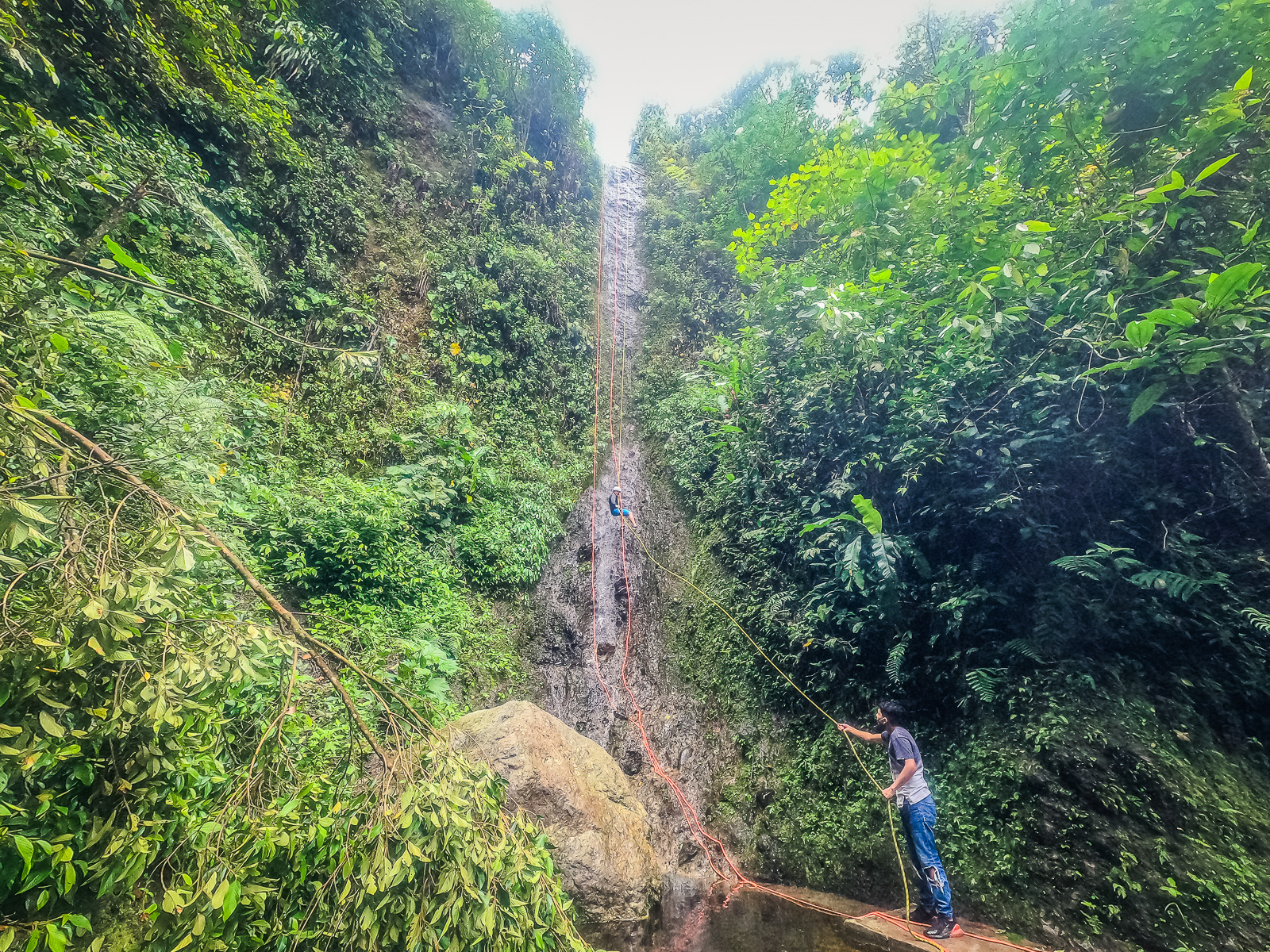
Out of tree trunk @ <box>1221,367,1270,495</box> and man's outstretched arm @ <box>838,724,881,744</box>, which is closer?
tree trunk @ <box>1221,367,1270,495</box>

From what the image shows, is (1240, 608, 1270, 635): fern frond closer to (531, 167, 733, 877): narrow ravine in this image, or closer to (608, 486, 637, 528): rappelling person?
(531, 167, 733, 877): narrow ravine

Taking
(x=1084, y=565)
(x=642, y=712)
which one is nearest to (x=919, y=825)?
(x=1084, y=565)

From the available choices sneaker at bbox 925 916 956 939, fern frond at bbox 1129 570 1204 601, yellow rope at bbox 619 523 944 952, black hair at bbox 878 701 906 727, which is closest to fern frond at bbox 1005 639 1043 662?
fern frond at bbox 1129 570 1204 601

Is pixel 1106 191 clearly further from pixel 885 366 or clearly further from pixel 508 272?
pixel 508 272

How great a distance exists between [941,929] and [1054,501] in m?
3.44

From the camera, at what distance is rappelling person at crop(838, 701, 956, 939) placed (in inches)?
139

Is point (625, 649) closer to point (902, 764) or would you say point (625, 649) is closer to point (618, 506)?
point (618, 506)

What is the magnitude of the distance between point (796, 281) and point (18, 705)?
29.5 ft

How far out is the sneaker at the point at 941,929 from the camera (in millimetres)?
3494

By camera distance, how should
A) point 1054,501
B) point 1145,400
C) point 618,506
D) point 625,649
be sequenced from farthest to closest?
point 618,506 < point 625,649 < point 1054,501 < point 1145,400

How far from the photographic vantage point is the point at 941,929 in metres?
3.50

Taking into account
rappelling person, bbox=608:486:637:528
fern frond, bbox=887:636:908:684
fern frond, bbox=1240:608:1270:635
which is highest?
fern frond, bbox=1240:608:1270:635

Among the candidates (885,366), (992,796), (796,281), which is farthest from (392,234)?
(992,796)

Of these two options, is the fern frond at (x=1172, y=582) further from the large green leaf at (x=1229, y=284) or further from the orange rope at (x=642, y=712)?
the orange rope at (x=642, y=712)
